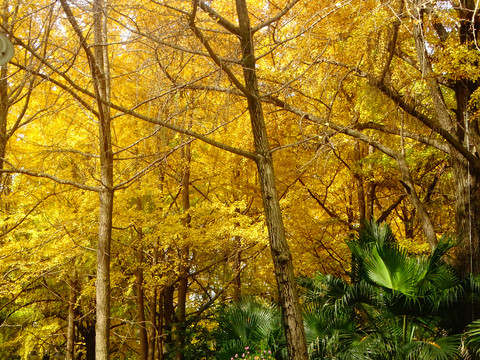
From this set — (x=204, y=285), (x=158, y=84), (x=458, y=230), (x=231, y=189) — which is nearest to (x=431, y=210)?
(x=458, y=230)

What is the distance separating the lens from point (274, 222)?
15.4 feet

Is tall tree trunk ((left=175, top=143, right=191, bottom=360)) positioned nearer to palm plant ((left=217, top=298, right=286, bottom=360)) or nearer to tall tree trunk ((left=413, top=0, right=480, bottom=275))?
palm plant ((left=217, top=298, right=286, bottom=360))

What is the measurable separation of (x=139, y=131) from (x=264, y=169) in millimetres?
5768

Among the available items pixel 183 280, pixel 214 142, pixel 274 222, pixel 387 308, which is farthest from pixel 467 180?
pixel 183 280

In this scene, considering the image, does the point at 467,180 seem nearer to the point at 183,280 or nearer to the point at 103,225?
the point at 103,225

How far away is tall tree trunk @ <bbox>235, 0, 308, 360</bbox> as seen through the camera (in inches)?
175

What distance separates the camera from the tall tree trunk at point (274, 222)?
14.6 feet

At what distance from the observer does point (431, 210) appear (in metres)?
10.9

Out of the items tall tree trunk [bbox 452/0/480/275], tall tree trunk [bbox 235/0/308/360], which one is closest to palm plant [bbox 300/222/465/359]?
tall tree trunk [bbox 452/0/480/275]

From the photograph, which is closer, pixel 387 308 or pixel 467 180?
pixel 387 308

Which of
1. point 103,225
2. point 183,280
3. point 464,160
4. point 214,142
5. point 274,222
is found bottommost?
point 274,222

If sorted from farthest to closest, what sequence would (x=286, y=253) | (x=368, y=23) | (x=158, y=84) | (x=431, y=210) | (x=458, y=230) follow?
(x=431, y=210) → (x=458, y=230) → (x=368, y=23) → (x=158, y=84) → (x=286, y=253)

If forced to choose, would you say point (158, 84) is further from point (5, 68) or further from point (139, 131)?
point (139, 131)

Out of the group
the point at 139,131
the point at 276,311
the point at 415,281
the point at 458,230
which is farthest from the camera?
the point at 139,131
